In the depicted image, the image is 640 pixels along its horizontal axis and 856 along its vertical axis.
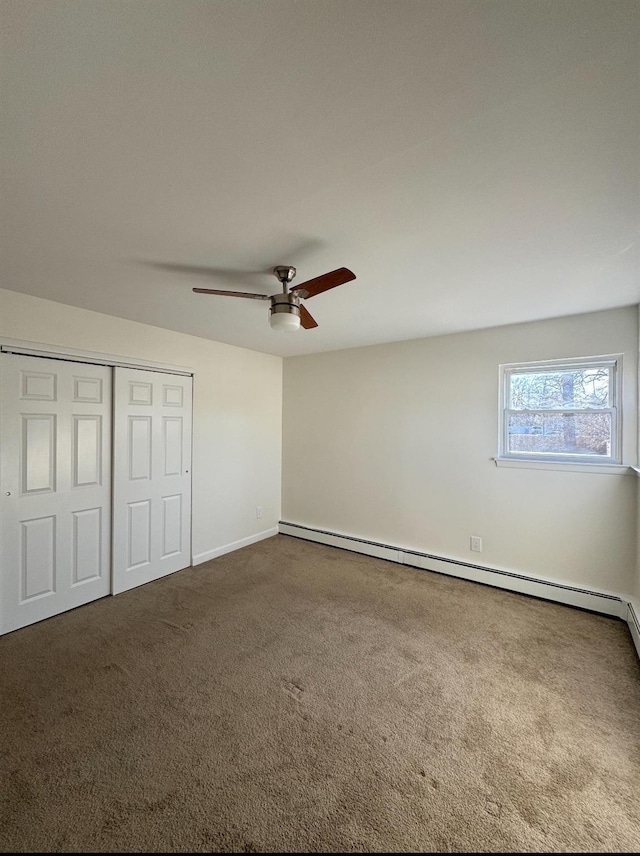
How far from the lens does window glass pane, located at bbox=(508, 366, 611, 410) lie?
303 centimetres

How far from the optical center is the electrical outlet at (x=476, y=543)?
11.5 feet

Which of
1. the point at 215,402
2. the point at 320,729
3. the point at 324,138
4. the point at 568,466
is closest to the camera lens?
the point at 324,138

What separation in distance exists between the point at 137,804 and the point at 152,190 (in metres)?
2.43

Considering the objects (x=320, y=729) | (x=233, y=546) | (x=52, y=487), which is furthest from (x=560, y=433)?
(x=52, y=487)

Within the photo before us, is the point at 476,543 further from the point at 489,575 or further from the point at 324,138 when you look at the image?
the point at 324,138

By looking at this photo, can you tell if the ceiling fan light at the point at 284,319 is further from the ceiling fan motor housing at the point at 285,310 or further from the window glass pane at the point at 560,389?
the window glass pane at the point at 560,389

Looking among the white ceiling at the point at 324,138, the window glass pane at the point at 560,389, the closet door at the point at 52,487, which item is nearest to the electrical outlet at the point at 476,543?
the window glass pane at the point at 560,389

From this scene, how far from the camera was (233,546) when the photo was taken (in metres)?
4.34

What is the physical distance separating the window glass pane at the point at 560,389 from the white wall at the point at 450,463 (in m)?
0.16

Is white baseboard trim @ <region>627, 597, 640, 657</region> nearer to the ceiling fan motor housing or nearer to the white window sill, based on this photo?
the white window sill

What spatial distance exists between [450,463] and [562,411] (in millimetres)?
1070

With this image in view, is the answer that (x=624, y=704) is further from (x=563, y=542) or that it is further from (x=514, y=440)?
(x=514, y=440)

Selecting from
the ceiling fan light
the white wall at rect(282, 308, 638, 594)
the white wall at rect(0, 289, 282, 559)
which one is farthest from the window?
the white wall at rect(0, 289, 282, 559)

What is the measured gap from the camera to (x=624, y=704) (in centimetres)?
195
